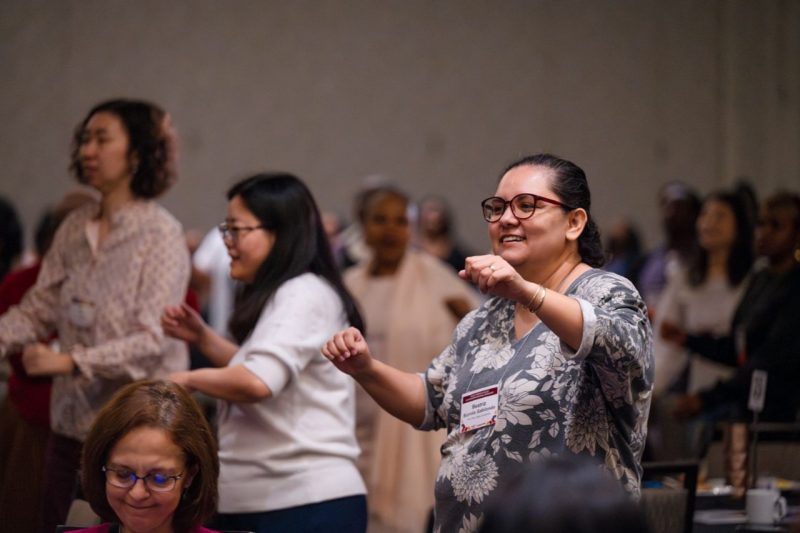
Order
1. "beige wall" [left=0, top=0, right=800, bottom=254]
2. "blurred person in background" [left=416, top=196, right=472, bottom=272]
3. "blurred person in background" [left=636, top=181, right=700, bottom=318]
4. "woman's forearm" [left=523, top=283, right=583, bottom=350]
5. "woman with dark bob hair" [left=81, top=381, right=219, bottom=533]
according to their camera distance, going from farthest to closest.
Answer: "beige wall" [left=0, top=0, right=800, bottom=254] < "blurred person in background" [left=416, top=196, right=472, bottom=272] < "blurred person in background" [left=636, top=181, right=700, bottom=318] < "woman with dark bob hair" [left=81, top=381, right=219, bottom=533] < "woman's forearm" [left=523, top=283, right=583, bottom=350]

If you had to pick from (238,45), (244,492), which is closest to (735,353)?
(244,492)

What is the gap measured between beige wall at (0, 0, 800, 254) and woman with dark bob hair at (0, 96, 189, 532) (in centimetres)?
593

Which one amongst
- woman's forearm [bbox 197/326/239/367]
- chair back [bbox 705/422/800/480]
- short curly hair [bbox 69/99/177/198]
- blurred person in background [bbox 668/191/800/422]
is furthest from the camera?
blurred person in background [bbox 668/191/800/422]

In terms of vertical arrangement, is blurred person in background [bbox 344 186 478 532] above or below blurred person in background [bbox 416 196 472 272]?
below

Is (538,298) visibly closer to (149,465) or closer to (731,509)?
(149,465)

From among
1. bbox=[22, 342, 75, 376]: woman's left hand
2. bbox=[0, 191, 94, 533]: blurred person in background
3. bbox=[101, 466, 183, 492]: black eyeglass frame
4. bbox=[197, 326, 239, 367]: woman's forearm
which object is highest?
bbox=[197, 326, 239, 367]: woman's forearm

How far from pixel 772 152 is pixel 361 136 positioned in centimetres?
328

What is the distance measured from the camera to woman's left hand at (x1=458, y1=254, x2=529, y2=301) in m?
2.06

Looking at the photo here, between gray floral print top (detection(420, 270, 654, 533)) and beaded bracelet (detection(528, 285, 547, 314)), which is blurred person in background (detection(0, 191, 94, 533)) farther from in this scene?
beaded bracelet (detection(528, 285, 547, 314))

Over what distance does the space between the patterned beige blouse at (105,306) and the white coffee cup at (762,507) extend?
1664mm

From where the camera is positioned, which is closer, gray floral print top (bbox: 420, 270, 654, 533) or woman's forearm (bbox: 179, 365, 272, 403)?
gray floral print top (bbox: 420, 270, 654, 533)

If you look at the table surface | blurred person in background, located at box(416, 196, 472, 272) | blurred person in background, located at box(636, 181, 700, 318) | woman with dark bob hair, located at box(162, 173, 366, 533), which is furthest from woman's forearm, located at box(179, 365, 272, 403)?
blurred person in background, located at box(416, 196, 472, 272)

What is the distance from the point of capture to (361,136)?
984cm

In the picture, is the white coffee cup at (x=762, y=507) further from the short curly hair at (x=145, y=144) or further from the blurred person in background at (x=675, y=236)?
the blurred person in background at (x=675, y=236)
